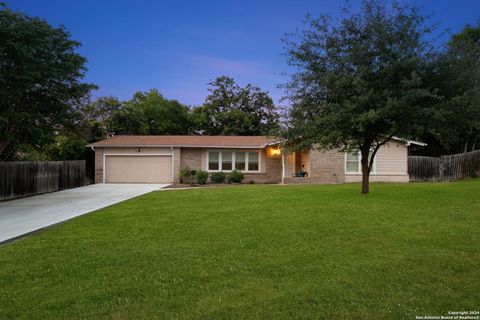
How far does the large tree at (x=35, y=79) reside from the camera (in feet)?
35.9

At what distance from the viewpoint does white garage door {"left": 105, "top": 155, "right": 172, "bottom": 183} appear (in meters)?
21.8

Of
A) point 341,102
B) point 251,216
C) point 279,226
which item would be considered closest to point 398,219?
point 279,226

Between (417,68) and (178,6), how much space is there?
15.3m

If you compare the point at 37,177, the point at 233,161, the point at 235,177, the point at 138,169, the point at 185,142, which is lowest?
the point at 235,177

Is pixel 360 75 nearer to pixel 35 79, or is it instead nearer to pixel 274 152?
pixel 35 79

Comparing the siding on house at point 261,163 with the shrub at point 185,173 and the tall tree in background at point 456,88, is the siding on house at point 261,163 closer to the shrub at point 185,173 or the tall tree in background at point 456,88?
the shrub at point 185,173

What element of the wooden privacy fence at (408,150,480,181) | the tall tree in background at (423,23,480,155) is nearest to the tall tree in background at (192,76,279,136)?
the wooden privacy fence at (408,150,480,181)

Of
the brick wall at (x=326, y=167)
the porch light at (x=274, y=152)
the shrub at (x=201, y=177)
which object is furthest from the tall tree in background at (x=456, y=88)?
the shrub at (x=201, y=177)

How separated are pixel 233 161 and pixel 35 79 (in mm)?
12926

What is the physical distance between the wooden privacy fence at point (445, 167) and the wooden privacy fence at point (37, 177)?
20.8 metres

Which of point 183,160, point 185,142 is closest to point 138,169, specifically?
point 183,160

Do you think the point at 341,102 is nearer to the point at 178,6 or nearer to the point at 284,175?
the point at 284,175

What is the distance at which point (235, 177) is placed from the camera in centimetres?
2053

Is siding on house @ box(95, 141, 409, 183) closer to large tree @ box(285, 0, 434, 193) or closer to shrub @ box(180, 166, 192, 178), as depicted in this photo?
shrub @ box(180, 166, 192, 178)
